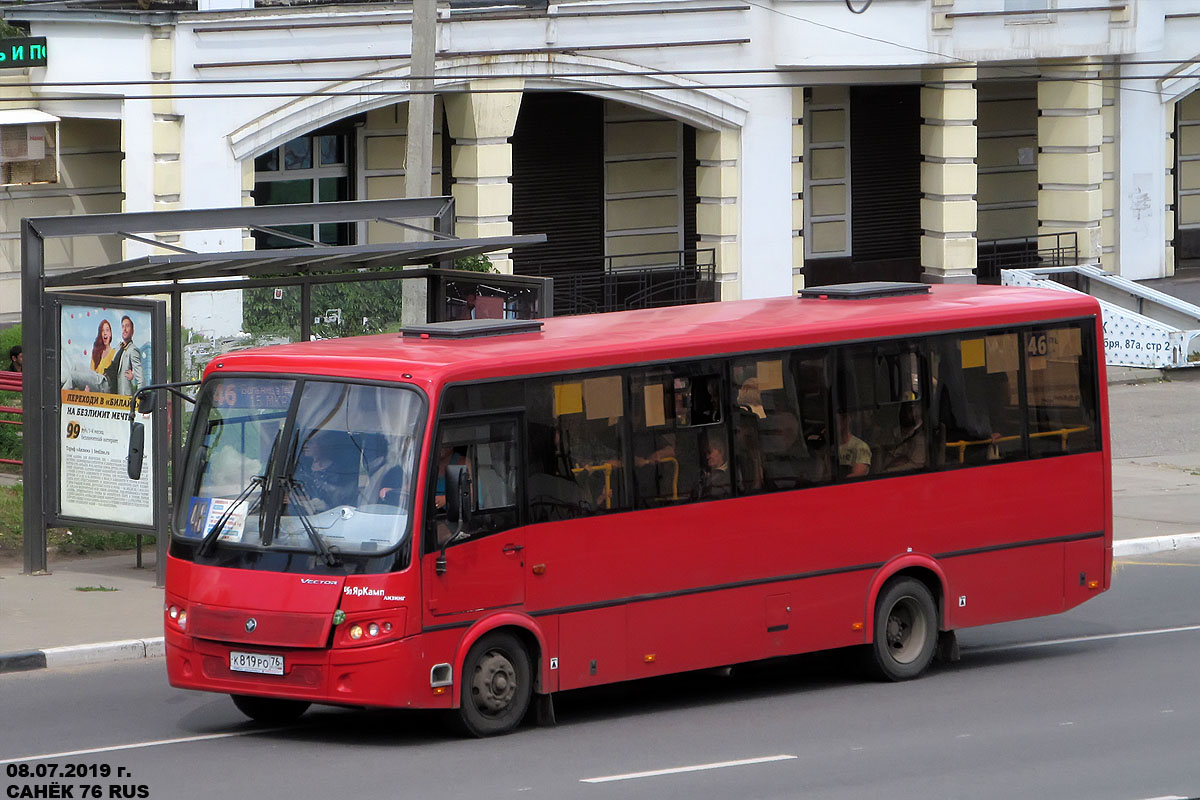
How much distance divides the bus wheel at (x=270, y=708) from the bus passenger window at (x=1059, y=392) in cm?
556

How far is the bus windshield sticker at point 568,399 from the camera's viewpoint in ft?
38.8

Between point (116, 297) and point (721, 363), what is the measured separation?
584 cm

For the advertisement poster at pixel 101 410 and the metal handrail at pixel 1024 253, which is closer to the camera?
the advertisement poster at pixel 101 410

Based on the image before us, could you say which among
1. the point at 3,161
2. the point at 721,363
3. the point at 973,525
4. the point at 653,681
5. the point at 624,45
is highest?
the point at 624,45

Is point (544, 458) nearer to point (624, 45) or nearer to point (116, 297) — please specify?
point (116, 297)

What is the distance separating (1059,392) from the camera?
47.1ft

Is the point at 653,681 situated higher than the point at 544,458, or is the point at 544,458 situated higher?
the point at 544,458

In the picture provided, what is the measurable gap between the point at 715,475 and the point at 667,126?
20.9m

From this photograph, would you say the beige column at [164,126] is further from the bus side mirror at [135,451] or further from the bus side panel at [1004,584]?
the bus side panel at [1004,584]

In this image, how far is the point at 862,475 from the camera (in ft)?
43.4

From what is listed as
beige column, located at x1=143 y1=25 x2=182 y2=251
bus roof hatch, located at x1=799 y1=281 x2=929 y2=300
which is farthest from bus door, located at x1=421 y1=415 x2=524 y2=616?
beige column, located at x1=143 y1=25 x2=182 y2=251

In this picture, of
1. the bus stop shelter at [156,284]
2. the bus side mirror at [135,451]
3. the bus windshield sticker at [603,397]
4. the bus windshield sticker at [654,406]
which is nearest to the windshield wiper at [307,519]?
the bus windshield sticker at [603,397]

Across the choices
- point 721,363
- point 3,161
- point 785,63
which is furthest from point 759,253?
point 721,363

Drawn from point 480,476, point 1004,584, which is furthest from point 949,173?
point 480,476
